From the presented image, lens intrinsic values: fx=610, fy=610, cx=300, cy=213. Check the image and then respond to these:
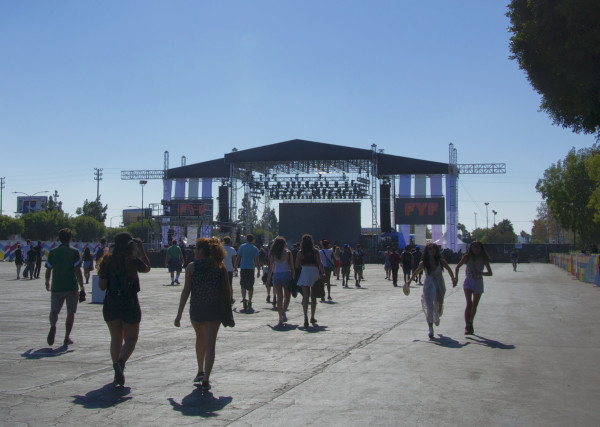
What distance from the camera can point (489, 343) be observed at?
9227mm

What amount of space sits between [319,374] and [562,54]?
5576 millimetres

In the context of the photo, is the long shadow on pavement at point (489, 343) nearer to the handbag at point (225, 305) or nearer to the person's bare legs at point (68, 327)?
the handbag at point (225, 305)

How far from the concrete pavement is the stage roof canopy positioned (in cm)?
3808

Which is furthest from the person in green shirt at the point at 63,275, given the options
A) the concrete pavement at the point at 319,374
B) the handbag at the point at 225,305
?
the handbag at the point at 225,305

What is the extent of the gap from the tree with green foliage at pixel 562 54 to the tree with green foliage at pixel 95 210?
100 m

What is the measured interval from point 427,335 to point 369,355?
2251 mm

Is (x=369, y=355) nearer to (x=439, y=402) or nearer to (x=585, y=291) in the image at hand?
(x=439, y=402)

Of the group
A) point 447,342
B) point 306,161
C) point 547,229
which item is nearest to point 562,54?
point 447,342

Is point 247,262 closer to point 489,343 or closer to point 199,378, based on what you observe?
point 489,343

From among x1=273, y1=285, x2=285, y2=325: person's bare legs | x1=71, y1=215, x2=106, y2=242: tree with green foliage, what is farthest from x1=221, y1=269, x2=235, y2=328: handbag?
x1=71, y1=215, x2=106, y2=242: tree with green foliage

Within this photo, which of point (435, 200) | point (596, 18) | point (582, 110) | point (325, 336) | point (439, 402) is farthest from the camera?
point (435, 200)

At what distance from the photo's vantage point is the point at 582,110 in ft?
28.9

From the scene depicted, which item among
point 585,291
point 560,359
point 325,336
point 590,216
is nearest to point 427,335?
point 325,336

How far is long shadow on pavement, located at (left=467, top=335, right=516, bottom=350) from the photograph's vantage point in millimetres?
8852
